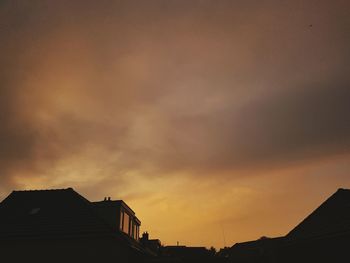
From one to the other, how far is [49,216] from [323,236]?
24318 mm

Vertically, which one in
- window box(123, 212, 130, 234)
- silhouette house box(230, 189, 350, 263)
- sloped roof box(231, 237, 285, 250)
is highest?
sloped roof box(231, 237, 285, 250)

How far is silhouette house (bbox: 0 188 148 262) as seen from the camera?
2080 centimetres

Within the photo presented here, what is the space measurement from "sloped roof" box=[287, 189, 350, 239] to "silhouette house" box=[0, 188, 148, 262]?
17.6m

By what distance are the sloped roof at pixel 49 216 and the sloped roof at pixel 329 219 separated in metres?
19.4

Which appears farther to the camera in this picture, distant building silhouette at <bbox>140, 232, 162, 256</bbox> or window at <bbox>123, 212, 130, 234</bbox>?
distant building silhouette at <bbox>140, 232, 162, 256</bbox>

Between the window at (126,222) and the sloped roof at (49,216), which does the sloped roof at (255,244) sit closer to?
the window at (126,222)

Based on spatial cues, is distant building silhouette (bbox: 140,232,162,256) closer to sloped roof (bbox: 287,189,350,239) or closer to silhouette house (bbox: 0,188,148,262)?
silhouette house (bbox: 0,188,148,262)

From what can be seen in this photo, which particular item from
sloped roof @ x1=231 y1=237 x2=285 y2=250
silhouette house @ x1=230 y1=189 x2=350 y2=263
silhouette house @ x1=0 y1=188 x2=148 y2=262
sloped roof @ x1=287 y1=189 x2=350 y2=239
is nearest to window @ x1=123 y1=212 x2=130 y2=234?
silhouette house @ x1=0 y1=188 x2=148 y2=262

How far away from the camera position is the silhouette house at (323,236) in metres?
24.7

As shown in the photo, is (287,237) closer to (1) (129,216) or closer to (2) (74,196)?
(1) (129,216)

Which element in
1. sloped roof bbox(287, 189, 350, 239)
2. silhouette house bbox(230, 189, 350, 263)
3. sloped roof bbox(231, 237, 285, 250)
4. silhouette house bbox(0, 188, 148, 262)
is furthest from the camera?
sloped roof bbox(231, 237, 285, 250)

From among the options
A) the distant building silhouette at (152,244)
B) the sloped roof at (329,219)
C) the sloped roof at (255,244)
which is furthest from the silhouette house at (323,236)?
the sloped roof at (255,244)

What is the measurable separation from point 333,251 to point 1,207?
29.8 m

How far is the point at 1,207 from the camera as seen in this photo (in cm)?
2538
